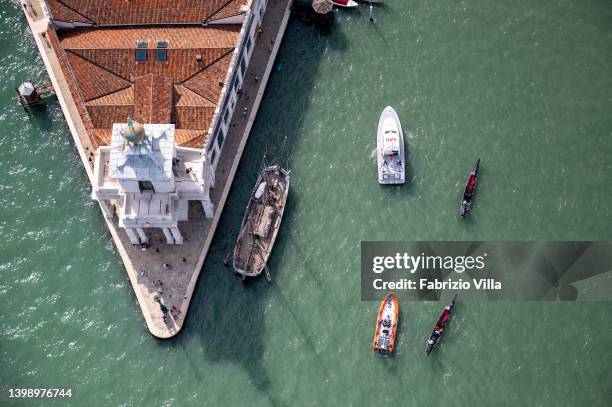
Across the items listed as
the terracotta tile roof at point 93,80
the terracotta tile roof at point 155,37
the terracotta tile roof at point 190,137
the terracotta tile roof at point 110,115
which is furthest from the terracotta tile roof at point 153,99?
the terracotta tile roof at point 155,37

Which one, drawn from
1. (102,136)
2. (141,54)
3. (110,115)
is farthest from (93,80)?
(102,136)

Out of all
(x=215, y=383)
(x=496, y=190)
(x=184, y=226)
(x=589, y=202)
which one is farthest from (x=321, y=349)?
(x=589, y=202)

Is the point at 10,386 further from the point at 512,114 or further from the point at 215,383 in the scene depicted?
A: the point at 512,114

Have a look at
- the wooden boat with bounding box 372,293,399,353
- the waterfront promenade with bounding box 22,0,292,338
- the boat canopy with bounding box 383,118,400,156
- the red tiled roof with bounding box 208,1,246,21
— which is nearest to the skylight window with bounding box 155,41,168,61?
the red tiled roof with bounding box 208,1,246,21

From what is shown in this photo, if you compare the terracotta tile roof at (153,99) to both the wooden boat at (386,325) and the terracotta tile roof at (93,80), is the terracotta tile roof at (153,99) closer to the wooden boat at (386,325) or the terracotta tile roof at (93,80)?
the terracotta tile roof at (93,80)

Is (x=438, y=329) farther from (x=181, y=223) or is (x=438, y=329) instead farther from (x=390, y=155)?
(x=181, y=223)
